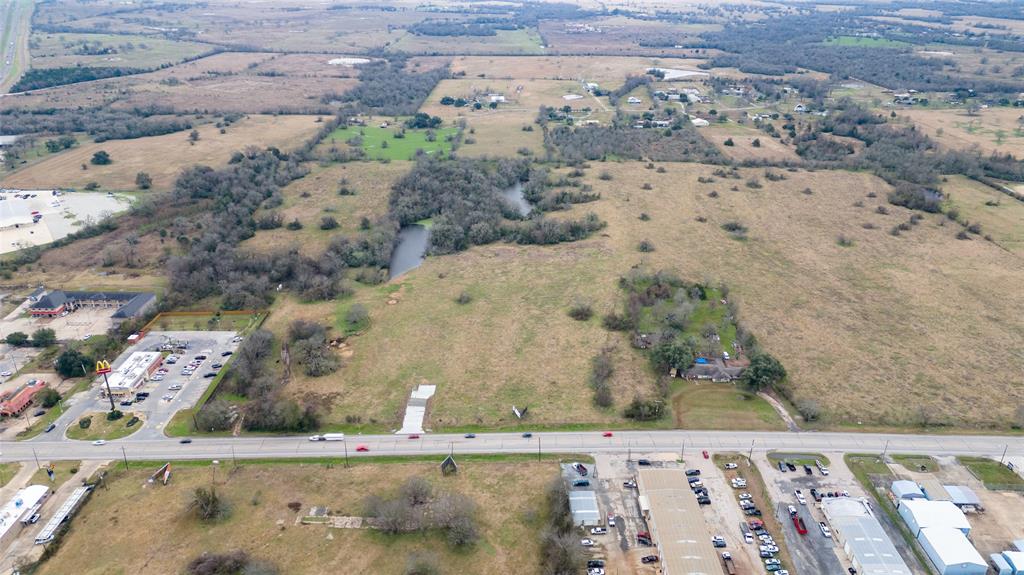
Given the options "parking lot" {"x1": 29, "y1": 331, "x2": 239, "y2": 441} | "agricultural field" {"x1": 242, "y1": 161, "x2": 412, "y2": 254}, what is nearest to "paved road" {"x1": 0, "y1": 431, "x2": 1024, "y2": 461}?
"parking lot" {"x1": 29, "y1": 331, "x2": 239, "y2": 441}

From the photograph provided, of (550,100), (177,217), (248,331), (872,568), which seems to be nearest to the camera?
(872,568)

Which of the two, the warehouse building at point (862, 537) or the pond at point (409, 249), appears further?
the pond at point (409, 249)

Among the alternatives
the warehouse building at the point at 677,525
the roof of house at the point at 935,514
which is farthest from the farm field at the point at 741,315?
the roof of house at the point at 935,514

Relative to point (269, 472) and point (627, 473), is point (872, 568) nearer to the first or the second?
point (627, 473)

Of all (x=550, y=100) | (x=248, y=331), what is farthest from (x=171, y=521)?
(x=550, y=100)

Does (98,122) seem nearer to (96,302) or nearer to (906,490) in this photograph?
(96,302)

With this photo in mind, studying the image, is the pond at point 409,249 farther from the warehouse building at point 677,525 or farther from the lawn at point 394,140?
→ the warehouse building at point 677,525
